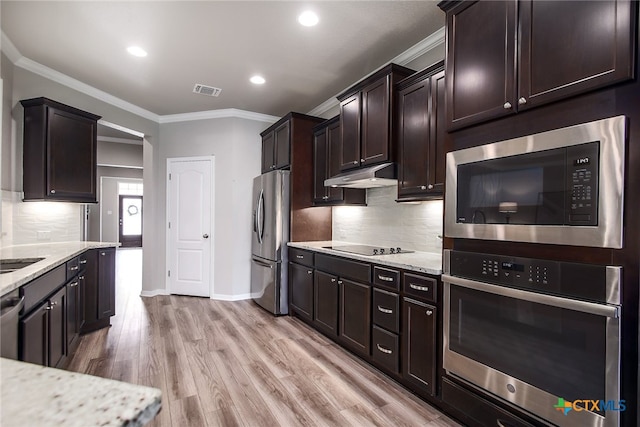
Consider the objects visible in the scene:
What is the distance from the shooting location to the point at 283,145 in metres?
4.21

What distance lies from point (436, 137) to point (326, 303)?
189 cm

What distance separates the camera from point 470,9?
181 cm

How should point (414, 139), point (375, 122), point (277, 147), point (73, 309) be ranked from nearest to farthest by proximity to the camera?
Answer: point (414, 139) → point (73, 309) → point (375, 122) → point (277, 147)

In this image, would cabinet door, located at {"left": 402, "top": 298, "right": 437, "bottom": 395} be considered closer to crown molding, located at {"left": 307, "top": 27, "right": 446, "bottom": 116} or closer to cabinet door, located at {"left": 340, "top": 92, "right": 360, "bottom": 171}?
cabinet door, located at {"left": 340, "top": 92, "right": 360, "bottom": 171}

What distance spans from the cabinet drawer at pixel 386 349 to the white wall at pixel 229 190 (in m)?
2.83

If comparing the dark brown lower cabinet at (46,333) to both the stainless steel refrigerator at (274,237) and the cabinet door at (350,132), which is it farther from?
the cabinet door at (350,132)

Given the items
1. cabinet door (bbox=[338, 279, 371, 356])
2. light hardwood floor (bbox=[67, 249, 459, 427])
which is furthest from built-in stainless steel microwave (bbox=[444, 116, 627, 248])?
light hardwood floor (bbox=[67, 249, 459, 427])

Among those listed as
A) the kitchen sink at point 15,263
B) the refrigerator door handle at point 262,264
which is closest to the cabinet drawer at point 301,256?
the refrigerator door handle at point 262,264

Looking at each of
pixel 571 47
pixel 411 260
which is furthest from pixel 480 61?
pixel 411 260

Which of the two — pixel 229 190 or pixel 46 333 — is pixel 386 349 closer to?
pixel 46 333

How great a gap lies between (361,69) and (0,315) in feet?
11.2

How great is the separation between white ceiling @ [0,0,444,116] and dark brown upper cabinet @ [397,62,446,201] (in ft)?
1.76

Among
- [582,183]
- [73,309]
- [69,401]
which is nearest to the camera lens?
[69,401]

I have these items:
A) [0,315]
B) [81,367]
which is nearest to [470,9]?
[0,315]
